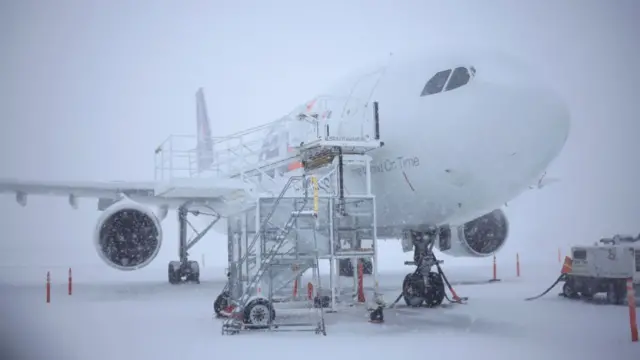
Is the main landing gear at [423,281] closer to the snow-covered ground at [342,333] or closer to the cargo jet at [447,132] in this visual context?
the cargo jet at [447,132]

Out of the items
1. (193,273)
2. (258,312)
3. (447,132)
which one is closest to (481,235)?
(447,132)

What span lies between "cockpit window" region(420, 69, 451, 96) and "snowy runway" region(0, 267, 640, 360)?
3682mm

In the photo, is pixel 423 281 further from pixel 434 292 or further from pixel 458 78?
pixel 458 78

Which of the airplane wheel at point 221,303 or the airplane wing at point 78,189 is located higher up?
the airplane wing at point 78,189

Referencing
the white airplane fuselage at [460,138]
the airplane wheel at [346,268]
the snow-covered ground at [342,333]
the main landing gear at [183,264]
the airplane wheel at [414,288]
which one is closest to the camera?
the snow-covered ground at [342,333]

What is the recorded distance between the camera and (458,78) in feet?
30.6

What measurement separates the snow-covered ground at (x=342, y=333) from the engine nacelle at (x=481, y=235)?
256cm

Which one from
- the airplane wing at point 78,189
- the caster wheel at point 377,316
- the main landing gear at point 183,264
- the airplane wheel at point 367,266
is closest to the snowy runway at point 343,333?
the caster wheel at point 377,316

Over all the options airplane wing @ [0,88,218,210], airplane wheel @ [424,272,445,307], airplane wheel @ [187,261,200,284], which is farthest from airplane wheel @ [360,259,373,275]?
airplane wheel @ [424,272,445,307]

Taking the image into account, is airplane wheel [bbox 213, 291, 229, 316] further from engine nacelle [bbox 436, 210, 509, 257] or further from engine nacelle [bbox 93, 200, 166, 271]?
engine nacelle [bbox 436, 210, 509, 257]

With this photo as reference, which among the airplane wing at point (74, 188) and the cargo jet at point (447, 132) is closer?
the cargo jet at point (447, 132)

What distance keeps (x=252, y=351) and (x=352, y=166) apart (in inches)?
184

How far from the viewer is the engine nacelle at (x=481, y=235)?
15.2 meters

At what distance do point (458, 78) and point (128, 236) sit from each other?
877cm
